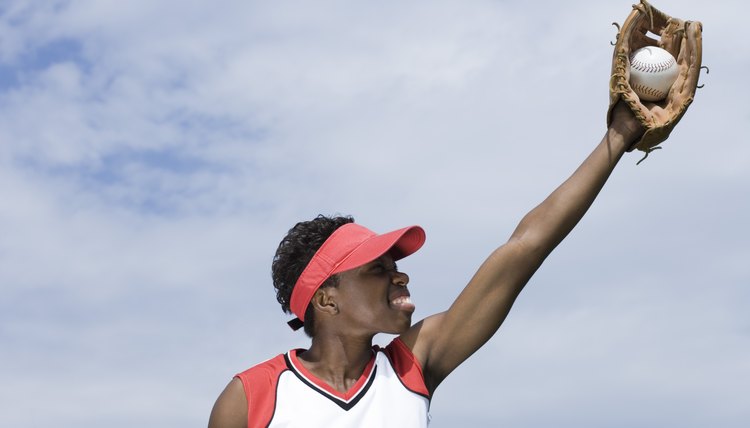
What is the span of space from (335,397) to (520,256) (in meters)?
1.13

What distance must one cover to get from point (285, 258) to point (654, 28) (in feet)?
7.88

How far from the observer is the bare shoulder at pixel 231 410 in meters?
3.55

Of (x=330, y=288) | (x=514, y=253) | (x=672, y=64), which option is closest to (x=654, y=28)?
(x=672, y=64)

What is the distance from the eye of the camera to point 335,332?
12.5 ft

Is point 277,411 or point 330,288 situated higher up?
point 330,288

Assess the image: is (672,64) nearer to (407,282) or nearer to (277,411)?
(407,282)

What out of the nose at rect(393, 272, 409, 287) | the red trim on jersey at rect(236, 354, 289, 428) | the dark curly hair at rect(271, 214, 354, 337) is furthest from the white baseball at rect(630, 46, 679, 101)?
the red trim on jersey at rect(236, 354, 289, 428)

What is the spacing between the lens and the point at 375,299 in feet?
12.2

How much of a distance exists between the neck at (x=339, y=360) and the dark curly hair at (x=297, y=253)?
174mm

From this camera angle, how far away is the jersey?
3557mm

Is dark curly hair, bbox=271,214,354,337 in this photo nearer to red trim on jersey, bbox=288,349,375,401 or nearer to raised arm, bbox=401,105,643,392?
red trim on jersey, bbox=288,349,375,401

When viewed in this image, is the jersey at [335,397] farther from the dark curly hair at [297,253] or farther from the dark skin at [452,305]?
the dark curly hair at [297,253]

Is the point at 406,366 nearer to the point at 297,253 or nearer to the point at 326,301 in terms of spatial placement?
the point at 326,301

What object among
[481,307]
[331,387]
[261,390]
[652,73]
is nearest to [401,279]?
[481,307]
